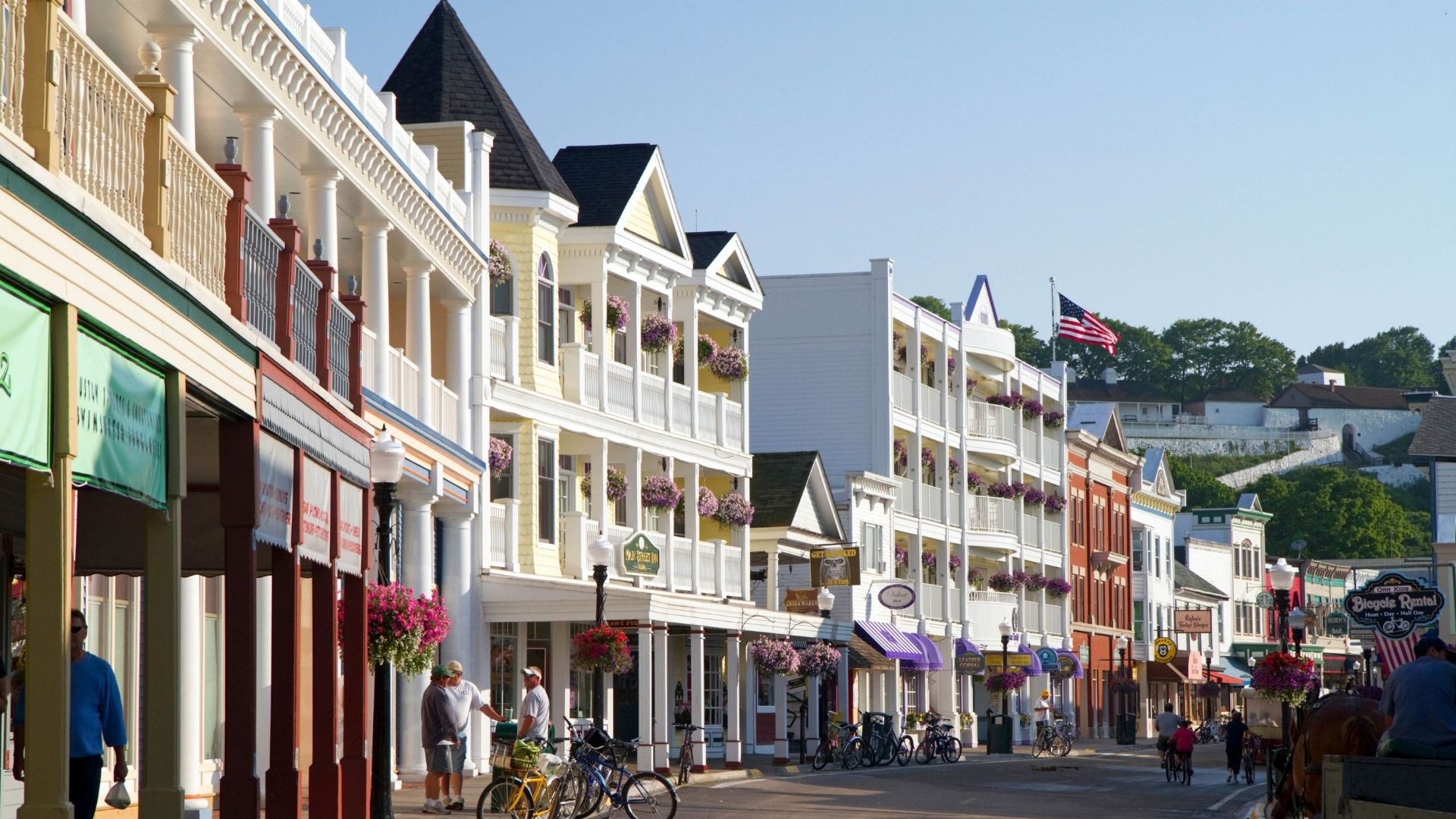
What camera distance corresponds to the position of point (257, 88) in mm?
22375

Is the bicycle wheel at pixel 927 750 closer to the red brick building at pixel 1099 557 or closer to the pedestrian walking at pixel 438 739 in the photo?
the pedestrian walking at pixel 438 739

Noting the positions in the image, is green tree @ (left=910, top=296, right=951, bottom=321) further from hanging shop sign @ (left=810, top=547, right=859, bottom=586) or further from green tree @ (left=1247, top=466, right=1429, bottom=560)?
hanging shop sign @ (left=810, top=547, right=859, bottom=586)

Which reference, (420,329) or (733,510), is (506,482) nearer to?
(420,329)

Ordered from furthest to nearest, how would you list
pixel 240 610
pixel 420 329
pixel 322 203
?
pixel 420 329, pixel 322 203, pixel 240 610

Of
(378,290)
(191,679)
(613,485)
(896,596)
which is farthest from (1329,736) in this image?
(896,596)

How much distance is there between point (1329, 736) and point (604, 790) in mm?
6952

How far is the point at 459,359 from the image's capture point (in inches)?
1299

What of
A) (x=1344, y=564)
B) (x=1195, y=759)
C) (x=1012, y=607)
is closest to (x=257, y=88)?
(x=1195, y=759)

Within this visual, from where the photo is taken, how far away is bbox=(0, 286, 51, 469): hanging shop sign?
8.95 m

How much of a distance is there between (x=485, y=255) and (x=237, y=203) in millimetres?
19695

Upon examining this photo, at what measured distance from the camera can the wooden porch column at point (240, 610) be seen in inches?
527

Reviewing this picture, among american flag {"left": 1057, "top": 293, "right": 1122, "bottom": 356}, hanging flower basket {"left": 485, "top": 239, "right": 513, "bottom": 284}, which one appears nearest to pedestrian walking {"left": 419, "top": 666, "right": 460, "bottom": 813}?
hanging flower basket {"left": 485, "top": 239, "right": 513, "bottom": 284}

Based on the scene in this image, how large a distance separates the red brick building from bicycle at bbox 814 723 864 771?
31.4m

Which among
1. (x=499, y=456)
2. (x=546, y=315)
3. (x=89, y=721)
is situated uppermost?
Answer: (x=546, y=315)
